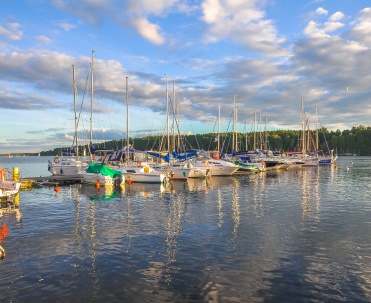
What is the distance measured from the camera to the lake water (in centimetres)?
1170

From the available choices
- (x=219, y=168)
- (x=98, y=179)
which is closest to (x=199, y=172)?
(x=219, y=168)

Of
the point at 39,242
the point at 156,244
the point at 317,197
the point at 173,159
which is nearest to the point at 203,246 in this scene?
the point at 156,244

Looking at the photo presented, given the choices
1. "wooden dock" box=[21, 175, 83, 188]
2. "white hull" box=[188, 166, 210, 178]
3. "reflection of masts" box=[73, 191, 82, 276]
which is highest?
"white hull" box=[188, 166, 210, 178]

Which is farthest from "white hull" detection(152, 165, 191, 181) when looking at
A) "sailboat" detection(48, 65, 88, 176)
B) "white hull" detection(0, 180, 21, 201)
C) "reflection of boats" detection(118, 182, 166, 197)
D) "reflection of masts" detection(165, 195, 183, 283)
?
"white hull" detection(0, 180, 21, 201)

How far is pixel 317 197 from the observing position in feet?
116

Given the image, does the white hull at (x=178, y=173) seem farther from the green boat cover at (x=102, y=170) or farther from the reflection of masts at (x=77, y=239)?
the reflection of masts at (x=77, y=239)

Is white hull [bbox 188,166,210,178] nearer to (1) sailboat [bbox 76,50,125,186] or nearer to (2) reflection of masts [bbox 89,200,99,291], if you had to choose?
(1) sailboat [bbox 76,50,125,186]

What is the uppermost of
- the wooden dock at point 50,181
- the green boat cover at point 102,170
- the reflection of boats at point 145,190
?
the green boat cover at point 102,170

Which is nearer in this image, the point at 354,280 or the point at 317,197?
the point at 354,280

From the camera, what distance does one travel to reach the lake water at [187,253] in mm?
11703

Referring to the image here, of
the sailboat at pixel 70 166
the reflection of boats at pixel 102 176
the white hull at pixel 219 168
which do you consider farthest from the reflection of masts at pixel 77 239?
the white hull at pixel 219 168

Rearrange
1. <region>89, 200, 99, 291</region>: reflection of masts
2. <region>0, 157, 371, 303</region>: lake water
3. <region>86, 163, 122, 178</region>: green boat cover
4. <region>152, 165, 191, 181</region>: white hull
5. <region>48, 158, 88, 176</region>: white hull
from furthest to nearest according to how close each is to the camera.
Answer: <region>48, 158, 88, 176</region>: white hull < <region>152, 165, 191, 181</region>: white hull < <region>86, 163, 122, 178</region>: green boat cover < <region>89, 200, 99, 291</region>: reflection of masts < <region>0, 157, 371, 303</region>: lake water

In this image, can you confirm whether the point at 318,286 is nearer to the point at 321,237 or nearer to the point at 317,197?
the point at 321,237

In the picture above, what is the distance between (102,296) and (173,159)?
50.5 m
